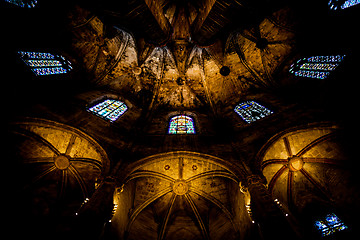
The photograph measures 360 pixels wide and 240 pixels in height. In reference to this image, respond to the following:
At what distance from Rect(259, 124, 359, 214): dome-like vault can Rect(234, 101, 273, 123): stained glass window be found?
2.58 meters

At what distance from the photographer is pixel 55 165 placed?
942cm

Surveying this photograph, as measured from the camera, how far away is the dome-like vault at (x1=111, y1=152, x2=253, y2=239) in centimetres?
910

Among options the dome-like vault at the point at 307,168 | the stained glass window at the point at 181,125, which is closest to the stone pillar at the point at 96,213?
the stained glass window at the point at 181,125

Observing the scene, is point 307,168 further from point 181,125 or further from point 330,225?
point 181,125

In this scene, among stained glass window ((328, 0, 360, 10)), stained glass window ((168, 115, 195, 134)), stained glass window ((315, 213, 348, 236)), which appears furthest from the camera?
stained glass window ((168, 115, 195, 134))

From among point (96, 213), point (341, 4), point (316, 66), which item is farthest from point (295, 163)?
point (341, 4)

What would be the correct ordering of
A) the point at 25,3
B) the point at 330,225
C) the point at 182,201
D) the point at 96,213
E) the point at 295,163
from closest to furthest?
the point at 96,213
the point at 330,225
the point at 25,3
the point at 295,163
the point at 182,201

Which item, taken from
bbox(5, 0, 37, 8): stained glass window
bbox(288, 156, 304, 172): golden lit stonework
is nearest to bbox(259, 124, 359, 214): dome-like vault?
bbox(288, 156, 304, 172): golden lit stonework

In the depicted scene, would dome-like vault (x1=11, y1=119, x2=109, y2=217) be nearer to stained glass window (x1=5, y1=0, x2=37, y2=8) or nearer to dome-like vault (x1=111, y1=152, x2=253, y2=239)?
dome-like vault (x1=111, y1=152, x2=253, y2=239)

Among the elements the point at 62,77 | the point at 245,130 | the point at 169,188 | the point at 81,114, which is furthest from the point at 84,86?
the point at 245,130

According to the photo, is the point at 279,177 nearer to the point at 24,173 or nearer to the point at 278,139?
the point at 278,139

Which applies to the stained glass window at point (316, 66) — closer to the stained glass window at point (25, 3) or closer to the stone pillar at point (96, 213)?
the stone pillar at point (96, 213)

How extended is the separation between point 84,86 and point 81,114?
371 centimetres

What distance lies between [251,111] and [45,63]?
39.4ft
